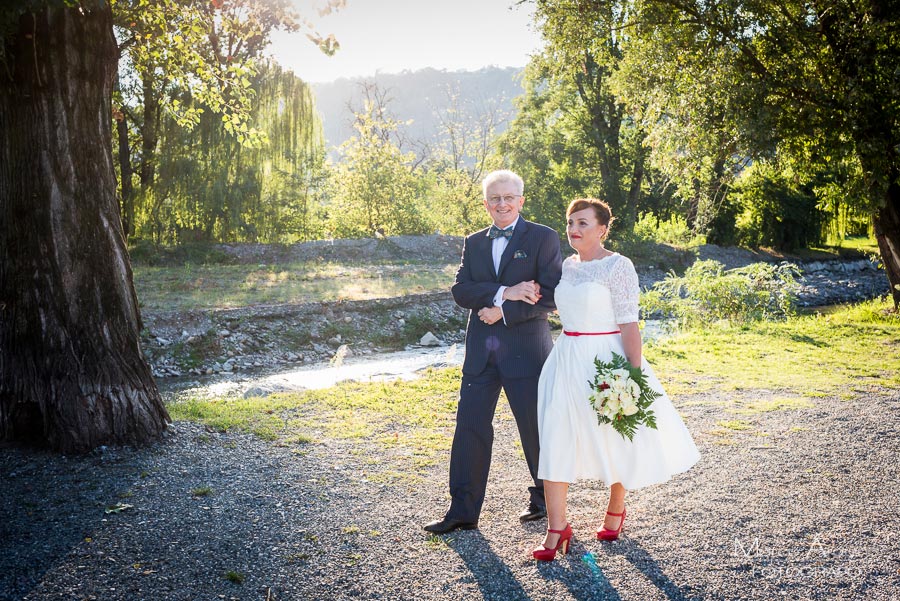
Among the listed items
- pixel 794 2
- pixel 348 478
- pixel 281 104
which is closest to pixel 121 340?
pixel 348 478

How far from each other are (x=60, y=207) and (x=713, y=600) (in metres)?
5.89

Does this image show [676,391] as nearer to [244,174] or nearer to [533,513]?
[533,513]

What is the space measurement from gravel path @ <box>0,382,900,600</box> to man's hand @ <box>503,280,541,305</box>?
61.6 inches

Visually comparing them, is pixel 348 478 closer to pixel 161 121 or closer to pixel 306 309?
pixel 306 309

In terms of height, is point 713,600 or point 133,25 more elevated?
point 133,25

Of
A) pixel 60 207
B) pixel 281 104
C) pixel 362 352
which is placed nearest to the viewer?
pixel 60 207

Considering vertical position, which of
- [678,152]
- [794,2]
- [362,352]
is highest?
[794,2]

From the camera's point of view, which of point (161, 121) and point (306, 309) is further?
point (161, 121)

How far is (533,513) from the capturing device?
508 cm

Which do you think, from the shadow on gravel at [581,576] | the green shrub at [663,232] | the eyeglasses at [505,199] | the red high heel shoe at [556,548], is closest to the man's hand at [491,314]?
the eyeglasses at [505,199]

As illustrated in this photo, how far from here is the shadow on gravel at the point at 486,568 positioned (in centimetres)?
398

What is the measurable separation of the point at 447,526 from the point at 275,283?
57.9 ft

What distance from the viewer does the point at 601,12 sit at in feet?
44.0

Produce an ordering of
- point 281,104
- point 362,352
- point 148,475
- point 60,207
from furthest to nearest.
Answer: point 281,104 < point 362,352 < point 60,207 < point 148,475
